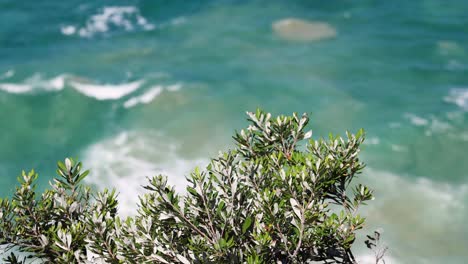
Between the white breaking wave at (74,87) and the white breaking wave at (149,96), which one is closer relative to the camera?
the white breaking wave at (149,96)

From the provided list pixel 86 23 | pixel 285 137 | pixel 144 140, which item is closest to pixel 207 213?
pixel 285 137

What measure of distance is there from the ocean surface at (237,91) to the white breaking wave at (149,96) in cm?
8

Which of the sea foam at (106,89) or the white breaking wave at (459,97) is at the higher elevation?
the white breaking wave at (459,97)

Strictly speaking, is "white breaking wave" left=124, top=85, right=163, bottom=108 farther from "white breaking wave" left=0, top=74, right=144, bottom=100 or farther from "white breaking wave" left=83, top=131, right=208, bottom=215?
"white breaking wave" left=83, top=131, right=208, bottom=215

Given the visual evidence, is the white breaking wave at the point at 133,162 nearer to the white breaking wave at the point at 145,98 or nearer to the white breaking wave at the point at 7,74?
the white breaking wave at the point at 145,98

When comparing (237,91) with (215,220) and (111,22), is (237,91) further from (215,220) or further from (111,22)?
(215,220)

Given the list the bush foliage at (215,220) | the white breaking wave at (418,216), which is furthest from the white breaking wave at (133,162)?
the bush foliage at (215,220)

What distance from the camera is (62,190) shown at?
809cm

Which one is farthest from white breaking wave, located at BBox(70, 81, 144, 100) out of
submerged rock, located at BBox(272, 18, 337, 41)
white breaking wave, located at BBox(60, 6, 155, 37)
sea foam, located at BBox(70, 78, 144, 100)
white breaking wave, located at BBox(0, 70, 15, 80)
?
submerged rock, located at BBox(272, 18, 337, 41)

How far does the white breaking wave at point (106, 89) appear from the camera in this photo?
30422mm

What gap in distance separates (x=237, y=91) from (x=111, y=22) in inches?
509

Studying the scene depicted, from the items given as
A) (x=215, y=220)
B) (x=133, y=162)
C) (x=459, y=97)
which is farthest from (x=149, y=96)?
(x=215, y=220)

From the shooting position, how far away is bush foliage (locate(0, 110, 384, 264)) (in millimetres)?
7230

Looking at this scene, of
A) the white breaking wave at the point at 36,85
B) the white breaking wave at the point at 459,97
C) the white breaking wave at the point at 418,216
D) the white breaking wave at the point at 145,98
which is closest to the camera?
the white breaking wave at the point at 418,216
